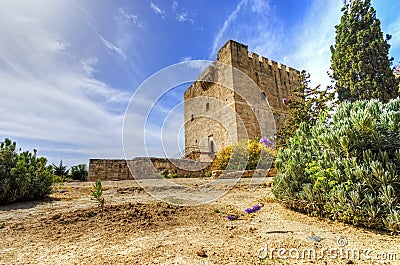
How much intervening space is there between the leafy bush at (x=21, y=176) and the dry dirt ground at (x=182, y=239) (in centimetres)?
90

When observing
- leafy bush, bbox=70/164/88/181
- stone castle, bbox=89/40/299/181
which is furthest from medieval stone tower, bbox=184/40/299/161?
leafy bush, bbox=70/164/88/181

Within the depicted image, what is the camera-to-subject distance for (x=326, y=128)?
2533mm

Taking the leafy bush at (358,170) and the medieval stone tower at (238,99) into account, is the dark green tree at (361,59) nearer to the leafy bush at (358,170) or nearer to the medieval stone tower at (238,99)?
the medieval stone tower at (238,99)

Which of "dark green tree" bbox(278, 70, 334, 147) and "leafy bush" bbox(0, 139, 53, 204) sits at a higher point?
"dark green tree" bbox(278, 70, 334, 147)

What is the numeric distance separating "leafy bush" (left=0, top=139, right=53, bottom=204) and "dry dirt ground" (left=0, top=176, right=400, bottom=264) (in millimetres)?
903

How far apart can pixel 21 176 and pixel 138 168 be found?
594cm

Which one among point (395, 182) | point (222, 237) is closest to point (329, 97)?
point (395, 182)

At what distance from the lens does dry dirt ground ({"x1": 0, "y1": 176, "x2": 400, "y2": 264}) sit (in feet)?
4.68

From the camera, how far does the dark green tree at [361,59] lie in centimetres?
967

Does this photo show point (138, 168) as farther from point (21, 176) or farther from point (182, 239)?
point (182, 239)

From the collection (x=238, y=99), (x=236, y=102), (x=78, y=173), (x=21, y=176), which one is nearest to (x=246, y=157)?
(x=236, y=102)

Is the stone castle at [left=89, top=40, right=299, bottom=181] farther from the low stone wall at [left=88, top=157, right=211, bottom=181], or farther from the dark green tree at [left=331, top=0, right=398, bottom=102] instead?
the dark green tree at [left=331, top=0, right=398, bottom=102]

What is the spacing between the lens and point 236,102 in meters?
13.9

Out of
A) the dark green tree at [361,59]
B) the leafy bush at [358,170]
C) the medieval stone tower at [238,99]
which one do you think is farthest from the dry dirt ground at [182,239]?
the medieval stone tower at [238,99]
